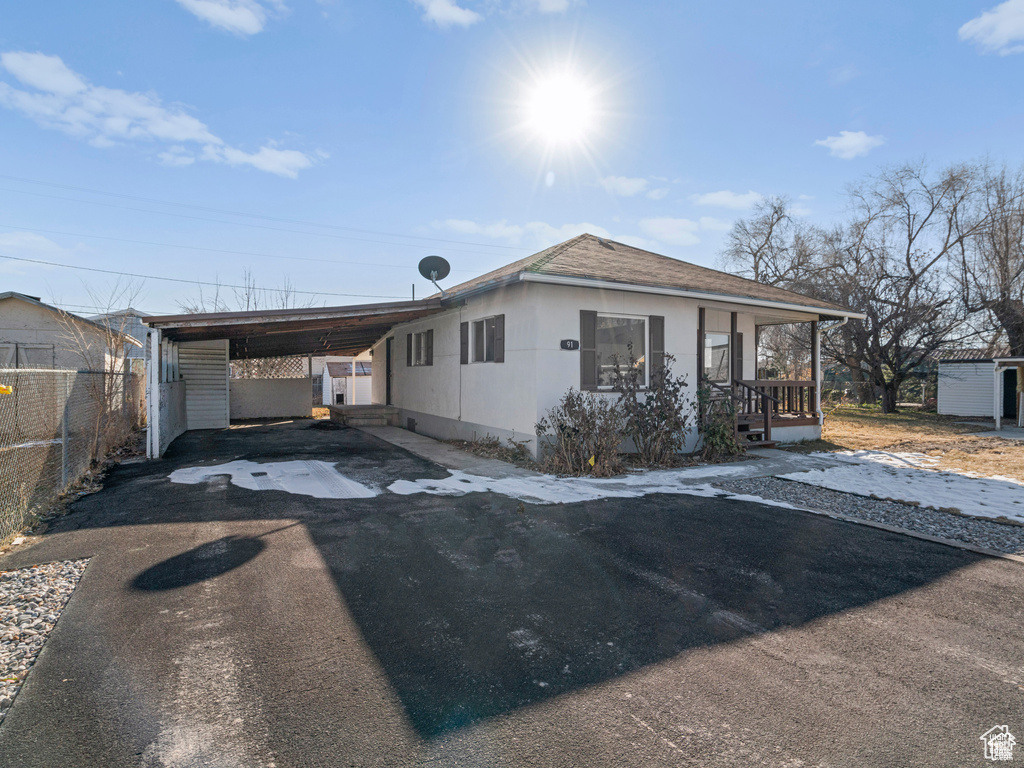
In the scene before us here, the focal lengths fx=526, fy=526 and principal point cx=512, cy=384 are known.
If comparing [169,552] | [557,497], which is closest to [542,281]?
[557,497]

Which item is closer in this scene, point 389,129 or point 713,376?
point 713,376

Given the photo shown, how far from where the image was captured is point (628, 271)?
8.91 metres

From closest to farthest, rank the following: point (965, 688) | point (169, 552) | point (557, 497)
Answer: point (965, 688)
point (169, 552)
point (557, 497)

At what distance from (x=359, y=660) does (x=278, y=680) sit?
0.37 metres

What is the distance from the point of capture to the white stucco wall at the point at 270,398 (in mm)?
16750

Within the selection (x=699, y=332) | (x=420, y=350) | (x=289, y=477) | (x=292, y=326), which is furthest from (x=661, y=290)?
(x=292, y=326)

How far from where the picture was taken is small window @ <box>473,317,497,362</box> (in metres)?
9.62

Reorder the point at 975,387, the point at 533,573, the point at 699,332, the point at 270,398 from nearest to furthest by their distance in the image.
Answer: the point at 533,573 < the point at 699,332 < the point at 270,398 < the point at 975,387

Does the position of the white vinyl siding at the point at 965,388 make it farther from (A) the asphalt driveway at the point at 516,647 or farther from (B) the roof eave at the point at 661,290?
(A) the asphalt driveway at the point at 516,647

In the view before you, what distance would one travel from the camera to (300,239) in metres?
27.7

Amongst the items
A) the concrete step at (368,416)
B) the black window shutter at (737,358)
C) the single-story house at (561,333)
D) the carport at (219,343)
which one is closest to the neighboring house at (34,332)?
the carport at (219,343)

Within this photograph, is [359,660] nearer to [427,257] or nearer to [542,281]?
[542,281]

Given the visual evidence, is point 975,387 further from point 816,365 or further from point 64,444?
point 64,444

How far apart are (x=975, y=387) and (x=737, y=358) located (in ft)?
45.5
